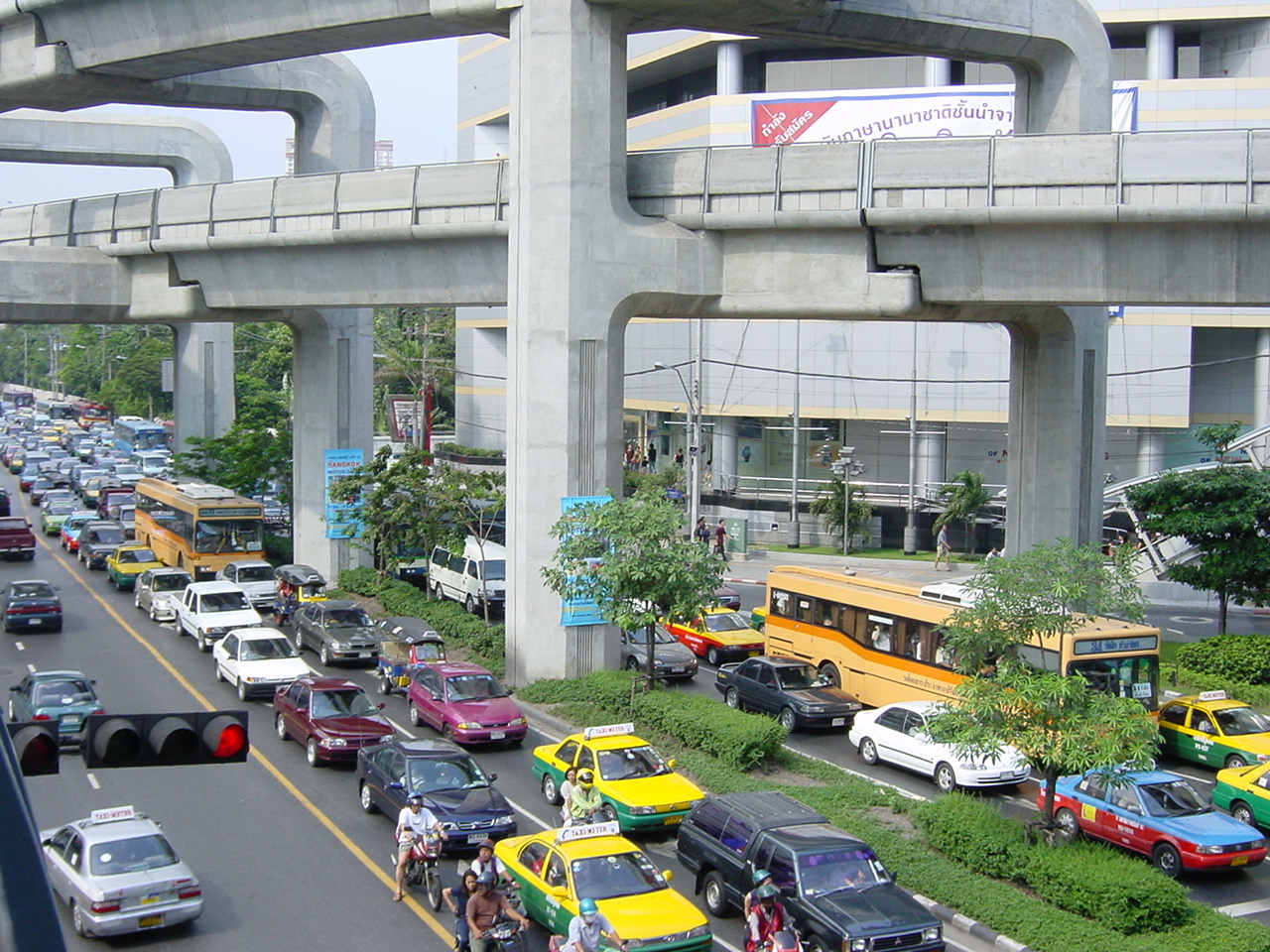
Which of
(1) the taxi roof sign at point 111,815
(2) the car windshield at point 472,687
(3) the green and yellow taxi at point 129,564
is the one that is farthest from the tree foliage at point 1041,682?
(3) the green and yellow taxi at point 129,564

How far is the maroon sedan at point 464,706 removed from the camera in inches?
→ 936

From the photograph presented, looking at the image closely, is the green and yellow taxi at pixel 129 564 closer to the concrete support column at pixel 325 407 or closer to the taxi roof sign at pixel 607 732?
the concrete support column at pixel 325 407

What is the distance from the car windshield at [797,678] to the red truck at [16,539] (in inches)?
1337

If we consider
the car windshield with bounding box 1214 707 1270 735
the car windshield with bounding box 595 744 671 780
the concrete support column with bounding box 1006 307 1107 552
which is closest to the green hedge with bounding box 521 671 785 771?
the car windshield with bounding box 595 744 671 780

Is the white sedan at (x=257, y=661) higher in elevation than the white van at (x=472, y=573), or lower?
lower

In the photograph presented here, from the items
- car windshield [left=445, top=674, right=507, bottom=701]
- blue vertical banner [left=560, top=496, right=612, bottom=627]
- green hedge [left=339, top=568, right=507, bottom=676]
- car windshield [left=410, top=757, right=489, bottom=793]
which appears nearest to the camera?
car windshield [left=410, top=757, right=489, bottom=793]

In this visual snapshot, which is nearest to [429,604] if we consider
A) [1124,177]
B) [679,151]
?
[679,151]

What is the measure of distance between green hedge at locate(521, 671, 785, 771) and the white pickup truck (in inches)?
368

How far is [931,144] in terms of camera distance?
25406 millimetres

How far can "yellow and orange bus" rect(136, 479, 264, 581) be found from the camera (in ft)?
134

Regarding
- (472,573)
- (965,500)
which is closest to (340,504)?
(472,573)

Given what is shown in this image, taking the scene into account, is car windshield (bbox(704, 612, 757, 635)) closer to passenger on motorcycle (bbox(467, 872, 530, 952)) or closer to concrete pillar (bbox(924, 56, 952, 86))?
passenger on motorcycle (bbox(467, 872, 530, 952))

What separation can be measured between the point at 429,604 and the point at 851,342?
1128 inches

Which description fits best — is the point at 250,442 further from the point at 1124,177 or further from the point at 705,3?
the point at 1124,177
